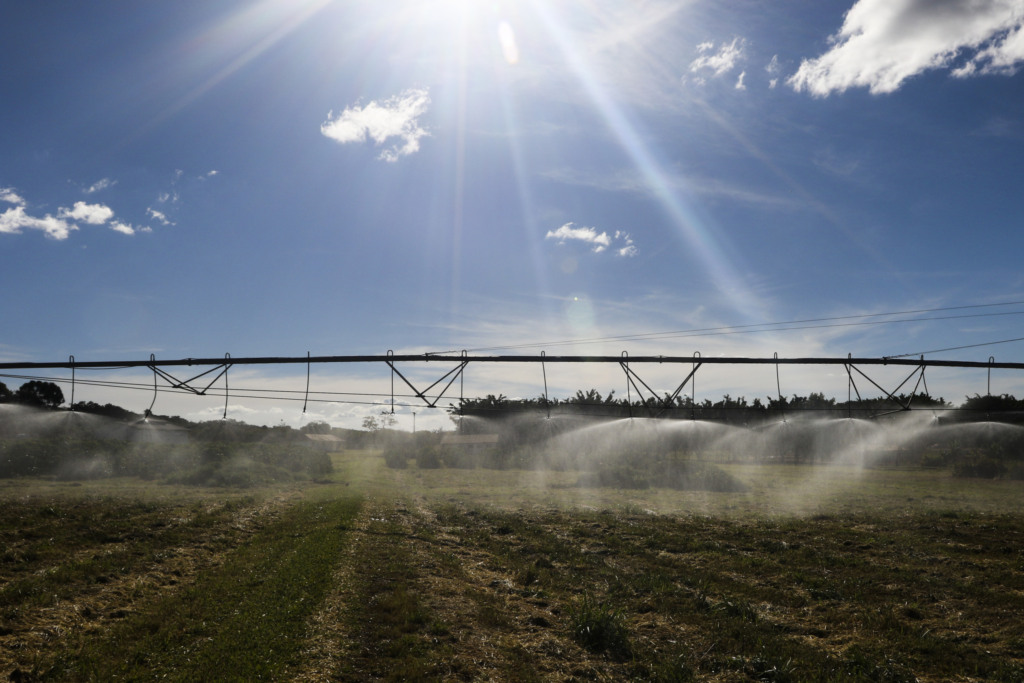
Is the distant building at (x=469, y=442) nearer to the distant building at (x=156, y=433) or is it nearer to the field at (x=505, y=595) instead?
the distant building at (x=156, y=433)

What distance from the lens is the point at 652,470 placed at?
195 ft

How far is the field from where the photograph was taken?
11648 millimetres

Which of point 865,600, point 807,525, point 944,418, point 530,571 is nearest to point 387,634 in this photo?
point 530,571

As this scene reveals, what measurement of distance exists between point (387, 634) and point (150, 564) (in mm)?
11864

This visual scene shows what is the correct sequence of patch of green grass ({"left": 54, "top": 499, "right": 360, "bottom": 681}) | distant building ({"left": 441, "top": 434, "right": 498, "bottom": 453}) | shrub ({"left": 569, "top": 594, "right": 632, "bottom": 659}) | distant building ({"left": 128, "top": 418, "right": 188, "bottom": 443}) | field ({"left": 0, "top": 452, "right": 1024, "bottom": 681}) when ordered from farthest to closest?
distant building ({"left": 441, "top": 434, "right": 498, "bottom": 453}) < distant building ({"left": 128, "top": 418, "right": 188, "bottom": 443}) < shrub ({"left": 569, "top": 594, "right": 632, "bottom": 659}) < field ({"left": 0, "top": 452, "right": 1024, "bottom": 681}) < patch of green grass ({"left": 54, "top": 499, "right": 360, "bottom": 681})

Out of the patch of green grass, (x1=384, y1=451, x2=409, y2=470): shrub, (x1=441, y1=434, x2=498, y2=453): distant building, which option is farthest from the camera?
(x1=441, y1=434, x2=498, y2=453): distant building

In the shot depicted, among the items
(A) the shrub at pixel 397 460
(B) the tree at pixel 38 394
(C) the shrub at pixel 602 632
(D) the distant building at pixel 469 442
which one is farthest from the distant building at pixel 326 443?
(C) the shrub at pixel 602 632

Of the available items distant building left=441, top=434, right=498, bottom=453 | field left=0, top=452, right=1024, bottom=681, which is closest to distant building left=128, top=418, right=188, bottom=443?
distant building left=441, top=434, right=498, bottom=453

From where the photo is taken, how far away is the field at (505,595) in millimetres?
11648

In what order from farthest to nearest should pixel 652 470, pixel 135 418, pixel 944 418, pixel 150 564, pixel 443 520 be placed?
pixel 135 418, pixel 944 418, pixel 652 470, pixel 443 520, pixel 150 564

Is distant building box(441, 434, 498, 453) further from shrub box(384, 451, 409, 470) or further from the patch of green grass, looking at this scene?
the patch of green grass

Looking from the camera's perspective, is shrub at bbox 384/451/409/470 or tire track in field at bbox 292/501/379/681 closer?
tire track in field at bbox 292/501/379/681

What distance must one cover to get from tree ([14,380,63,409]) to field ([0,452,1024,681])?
238 ft

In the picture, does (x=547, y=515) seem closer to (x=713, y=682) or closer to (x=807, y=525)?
(x=807, y=525)
